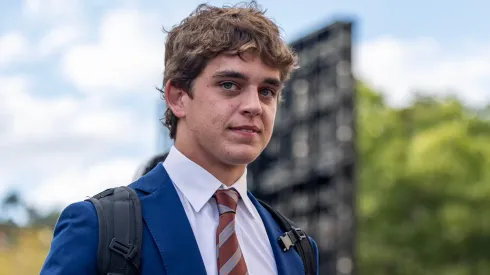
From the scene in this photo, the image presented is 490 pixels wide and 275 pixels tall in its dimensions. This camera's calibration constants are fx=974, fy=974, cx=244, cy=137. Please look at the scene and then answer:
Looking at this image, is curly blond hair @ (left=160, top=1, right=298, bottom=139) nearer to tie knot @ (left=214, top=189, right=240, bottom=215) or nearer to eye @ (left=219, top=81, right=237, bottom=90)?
eye @ (left=219, top=81, right=237, bottom=90)

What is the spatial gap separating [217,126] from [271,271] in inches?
17.4

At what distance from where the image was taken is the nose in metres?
2.56

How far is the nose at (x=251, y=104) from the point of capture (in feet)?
8.39

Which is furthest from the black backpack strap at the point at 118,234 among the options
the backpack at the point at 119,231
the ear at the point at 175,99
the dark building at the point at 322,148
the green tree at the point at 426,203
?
the green tree at the point at 426,203

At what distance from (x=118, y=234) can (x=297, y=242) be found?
0.65m

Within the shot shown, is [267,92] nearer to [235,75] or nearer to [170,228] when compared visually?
[235,75]

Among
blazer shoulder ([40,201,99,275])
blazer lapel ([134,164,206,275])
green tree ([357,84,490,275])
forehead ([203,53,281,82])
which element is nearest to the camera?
blazer shoulder ([40,201,99,275])

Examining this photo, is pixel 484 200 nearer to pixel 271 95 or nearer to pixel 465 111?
pixel 465 111

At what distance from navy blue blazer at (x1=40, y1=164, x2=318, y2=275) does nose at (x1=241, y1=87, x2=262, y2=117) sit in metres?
0.31

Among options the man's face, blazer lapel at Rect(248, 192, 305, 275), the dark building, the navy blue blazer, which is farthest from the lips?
the dark building

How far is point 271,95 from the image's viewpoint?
2.66 meters

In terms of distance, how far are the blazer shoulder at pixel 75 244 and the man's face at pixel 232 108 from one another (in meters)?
0.37

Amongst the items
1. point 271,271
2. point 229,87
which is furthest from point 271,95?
point 271,271

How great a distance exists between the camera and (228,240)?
8.47 ft
